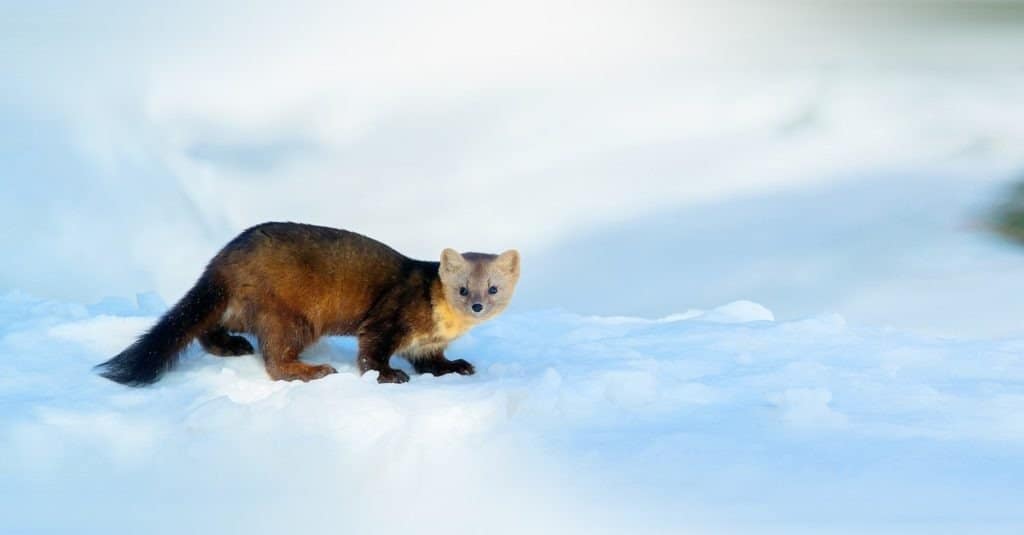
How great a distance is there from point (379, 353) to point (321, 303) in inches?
15.7

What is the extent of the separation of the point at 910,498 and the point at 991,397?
152cm

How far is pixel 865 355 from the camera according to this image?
638cm

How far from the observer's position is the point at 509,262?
242 inches

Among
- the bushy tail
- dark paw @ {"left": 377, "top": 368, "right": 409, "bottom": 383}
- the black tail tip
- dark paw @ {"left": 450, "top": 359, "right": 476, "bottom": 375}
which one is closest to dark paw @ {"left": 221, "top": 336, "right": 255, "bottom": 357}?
the bushy tail

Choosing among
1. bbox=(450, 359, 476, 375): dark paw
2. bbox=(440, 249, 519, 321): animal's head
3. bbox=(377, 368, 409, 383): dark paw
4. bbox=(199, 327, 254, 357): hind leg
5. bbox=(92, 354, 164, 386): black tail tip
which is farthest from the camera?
bbox=(450, 359, 476, 375): dark paw

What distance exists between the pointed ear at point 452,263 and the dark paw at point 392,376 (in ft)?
1.87

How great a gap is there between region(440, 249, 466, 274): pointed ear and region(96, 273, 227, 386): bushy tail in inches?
43.8

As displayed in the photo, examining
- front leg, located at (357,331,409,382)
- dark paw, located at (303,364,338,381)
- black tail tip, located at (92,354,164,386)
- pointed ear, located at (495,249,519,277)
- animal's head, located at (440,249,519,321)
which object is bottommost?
black tail tip, located at (92,354,164,386)

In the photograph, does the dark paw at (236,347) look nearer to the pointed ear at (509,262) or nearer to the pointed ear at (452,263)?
the pointed ear at (452,263)

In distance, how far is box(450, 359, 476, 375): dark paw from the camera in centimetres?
622

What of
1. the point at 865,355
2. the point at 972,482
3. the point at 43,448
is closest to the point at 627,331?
the point at 865,355

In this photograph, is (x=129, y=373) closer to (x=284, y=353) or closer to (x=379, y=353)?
(x=284, y=353)

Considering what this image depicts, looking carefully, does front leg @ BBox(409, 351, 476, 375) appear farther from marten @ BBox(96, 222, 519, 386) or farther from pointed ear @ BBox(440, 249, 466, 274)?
pointed ear @ BBox(440, 249, 466, 274)

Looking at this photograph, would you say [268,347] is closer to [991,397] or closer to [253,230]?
[253,230]
